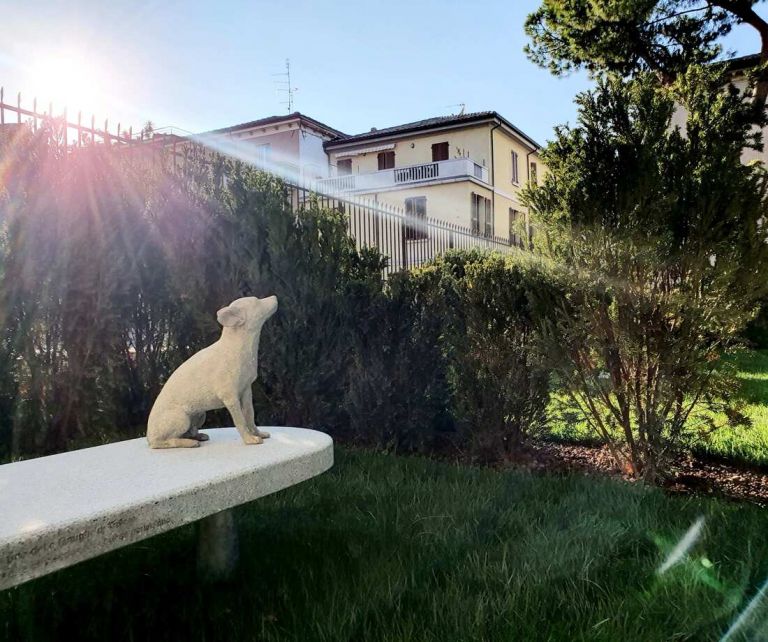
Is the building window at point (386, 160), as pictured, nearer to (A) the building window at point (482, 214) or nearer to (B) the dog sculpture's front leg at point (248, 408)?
(A) the building window at point (482, 214)

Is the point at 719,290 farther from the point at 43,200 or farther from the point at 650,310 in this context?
the point at 43,200

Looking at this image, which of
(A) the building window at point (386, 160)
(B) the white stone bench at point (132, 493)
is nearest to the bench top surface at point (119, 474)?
(B) the white stone bench at point (132, 493)

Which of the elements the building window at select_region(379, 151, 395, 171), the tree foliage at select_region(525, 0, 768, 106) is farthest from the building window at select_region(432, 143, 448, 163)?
the tree foliage at select_region(525, 0, 768, 106)

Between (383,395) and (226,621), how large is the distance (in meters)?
2.95

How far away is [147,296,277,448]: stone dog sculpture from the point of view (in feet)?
8.62

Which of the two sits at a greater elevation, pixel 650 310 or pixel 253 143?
pixel 253 143

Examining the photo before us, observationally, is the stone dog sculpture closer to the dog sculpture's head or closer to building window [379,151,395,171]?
the dog sculpture's head

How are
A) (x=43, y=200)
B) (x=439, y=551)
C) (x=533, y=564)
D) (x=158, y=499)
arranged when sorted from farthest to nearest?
(x=43, y=200) < (x=439, y=551) < (x=533, y=564) < (x=158, y=499)

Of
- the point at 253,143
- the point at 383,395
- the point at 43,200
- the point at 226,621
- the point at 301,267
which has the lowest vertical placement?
the point at 226,621

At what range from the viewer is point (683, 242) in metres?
4.21

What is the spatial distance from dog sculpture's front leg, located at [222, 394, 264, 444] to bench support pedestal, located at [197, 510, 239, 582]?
1.09ft

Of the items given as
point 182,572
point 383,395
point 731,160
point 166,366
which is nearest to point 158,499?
point 182,572

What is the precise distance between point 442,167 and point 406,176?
197cm

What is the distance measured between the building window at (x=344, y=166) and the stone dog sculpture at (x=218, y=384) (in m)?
29.2
